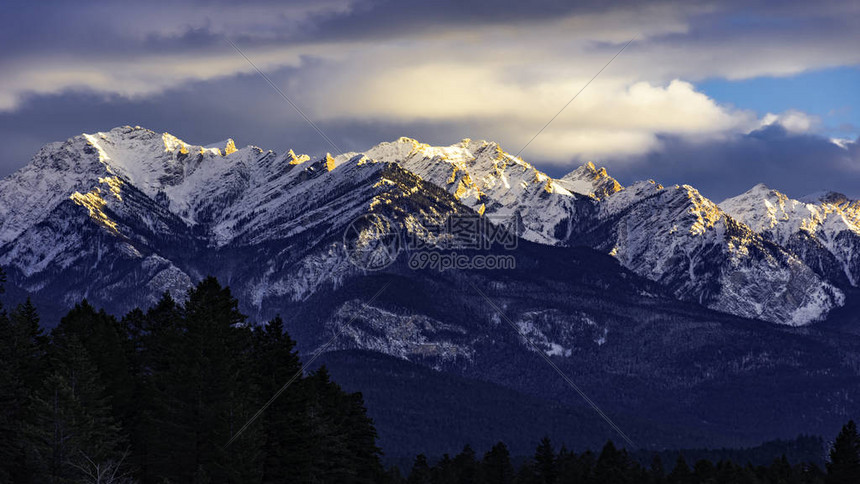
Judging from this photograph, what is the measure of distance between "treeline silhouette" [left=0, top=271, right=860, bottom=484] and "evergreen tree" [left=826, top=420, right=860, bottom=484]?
70.9m

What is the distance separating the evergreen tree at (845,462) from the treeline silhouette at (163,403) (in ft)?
Result: 233

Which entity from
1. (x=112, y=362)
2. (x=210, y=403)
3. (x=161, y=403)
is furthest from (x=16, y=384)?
(x=210, y=403)

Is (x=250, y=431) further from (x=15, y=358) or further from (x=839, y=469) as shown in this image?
(x=839, y=469)

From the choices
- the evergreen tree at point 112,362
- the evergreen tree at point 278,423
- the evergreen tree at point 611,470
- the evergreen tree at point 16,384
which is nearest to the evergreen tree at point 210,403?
the evergreen tree at point 278,423

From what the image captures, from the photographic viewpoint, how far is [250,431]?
356ft

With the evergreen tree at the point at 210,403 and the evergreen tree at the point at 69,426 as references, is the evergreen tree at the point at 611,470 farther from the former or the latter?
the evergreen tree at the point at 69,426

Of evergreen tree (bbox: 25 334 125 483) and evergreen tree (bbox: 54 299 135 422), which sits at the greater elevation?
A: evergreen tree (bbox: 54 299 135 422)

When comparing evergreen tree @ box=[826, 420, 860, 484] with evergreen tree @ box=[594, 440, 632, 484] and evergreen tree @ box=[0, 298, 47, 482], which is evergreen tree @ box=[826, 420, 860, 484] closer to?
evergreen tree @ box=[594, 440, 632, 484]

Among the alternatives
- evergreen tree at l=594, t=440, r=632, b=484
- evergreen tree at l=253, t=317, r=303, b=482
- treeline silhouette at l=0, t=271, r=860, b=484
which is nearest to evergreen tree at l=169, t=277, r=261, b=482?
treeline silhouette at l=0, t=271, r=860, b=484

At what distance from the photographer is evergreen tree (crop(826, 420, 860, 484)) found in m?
177

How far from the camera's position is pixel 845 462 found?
177875 millimetres

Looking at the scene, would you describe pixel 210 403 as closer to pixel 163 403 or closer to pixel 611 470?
pixel 163 403

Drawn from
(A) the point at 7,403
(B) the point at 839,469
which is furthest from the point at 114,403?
(B) the point at 839,469

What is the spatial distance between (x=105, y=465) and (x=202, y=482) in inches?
317
